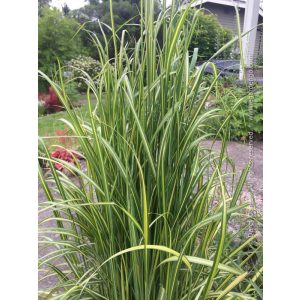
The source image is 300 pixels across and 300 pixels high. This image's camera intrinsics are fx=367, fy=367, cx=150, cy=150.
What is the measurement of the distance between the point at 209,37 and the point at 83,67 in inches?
15.5

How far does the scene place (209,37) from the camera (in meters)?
1.11

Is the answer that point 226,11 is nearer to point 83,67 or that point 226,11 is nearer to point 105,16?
point 105,16

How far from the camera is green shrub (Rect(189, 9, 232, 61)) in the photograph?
3.65 ft

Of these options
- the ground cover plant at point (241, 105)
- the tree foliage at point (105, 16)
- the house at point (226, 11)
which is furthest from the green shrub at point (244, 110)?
the tree foliage at point (105, 16)

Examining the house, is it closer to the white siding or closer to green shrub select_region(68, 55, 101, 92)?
the white siding

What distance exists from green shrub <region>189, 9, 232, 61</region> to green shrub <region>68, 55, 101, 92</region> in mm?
292

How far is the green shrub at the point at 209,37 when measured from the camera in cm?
111

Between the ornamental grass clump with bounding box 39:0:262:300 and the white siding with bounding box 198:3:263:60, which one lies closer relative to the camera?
the ornamental grass clump with bounding box 39:0:262:300

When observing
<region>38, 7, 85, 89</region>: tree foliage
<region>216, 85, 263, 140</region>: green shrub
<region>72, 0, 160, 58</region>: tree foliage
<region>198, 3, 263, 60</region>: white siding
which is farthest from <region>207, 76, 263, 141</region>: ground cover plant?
<region>38, 7, 85, 89</region>: tree foliage
